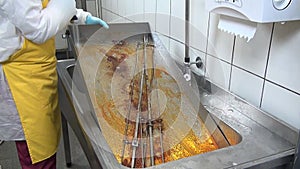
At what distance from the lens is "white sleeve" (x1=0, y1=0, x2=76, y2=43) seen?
37.0 inches

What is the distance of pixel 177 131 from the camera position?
94 cm

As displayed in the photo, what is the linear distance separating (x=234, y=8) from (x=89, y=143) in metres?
0.55

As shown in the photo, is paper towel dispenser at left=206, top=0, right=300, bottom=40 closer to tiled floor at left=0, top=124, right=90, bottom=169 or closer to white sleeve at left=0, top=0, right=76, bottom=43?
white sleeve at left=0, top=0, right=76, bottom=43

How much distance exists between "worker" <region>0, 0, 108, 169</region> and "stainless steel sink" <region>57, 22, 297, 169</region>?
0.34 feet

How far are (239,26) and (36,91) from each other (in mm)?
798

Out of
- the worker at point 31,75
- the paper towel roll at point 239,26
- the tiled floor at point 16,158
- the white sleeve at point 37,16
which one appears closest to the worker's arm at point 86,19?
the worker at point 31,75

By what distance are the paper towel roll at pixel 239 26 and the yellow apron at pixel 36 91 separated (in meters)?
0.68

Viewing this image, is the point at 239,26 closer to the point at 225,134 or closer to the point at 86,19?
the point at 225,134

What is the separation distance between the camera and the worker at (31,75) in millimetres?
987

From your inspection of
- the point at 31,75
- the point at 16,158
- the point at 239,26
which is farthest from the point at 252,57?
the point at 16,158

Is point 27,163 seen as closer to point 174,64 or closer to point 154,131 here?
point 154,131

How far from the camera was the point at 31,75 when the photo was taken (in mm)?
1106

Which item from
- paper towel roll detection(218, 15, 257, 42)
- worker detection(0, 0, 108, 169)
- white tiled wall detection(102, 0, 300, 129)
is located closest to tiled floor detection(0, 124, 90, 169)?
worker detection(0, 0, 108, 169)

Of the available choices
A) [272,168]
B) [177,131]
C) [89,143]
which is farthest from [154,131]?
[272,168]
